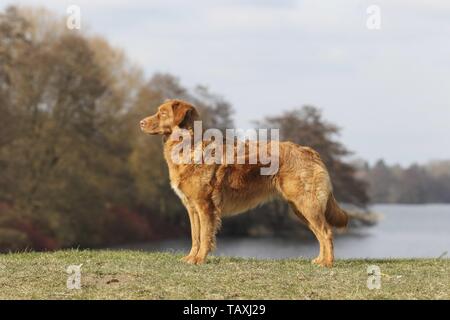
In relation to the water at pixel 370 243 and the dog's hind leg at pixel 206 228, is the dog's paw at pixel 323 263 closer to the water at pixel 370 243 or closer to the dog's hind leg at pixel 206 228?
the dog's hind leg at pixel 206 228

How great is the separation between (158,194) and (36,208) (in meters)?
11.9

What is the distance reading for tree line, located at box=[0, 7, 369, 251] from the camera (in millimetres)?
43031

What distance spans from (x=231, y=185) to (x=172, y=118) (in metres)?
1.39

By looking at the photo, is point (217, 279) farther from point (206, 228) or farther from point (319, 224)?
point (319, 224)

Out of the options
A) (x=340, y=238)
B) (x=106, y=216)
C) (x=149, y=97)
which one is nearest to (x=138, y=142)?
(x=149, y=97)

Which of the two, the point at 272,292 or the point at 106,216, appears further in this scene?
the point at 106,216

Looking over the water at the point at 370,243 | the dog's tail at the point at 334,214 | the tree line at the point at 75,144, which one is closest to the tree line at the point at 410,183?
the water at the point at 370,243

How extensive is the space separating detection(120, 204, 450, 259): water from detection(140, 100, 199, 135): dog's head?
1523 centimetres

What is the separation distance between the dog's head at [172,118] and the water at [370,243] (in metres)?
15.2

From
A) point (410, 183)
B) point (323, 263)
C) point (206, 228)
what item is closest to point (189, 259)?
point (206, 228)

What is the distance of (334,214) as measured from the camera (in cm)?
1190

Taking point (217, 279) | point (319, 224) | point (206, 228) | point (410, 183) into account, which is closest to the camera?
→ point (217, 279)

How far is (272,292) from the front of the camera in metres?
9.05
